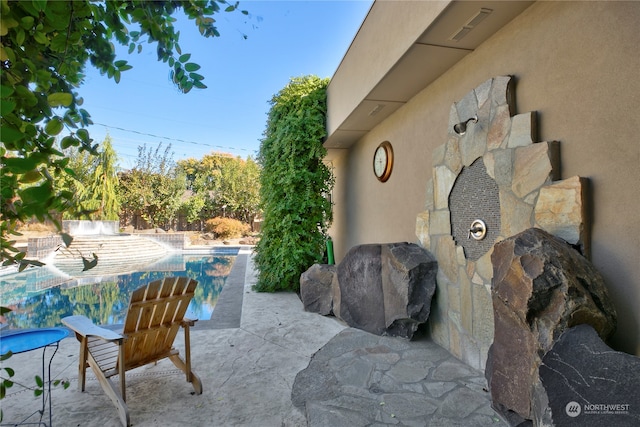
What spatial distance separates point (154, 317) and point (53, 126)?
2081 millimetres

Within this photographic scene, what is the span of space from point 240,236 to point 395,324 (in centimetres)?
1554

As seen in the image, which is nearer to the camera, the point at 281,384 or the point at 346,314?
the point at 281,384

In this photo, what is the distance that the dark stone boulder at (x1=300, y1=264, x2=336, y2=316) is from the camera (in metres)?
4.48

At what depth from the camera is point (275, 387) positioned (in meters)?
2.53

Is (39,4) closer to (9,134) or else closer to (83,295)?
(9,134)

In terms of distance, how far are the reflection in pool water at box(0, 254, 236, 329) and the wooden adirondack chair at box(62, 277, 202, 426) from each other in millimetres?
2705

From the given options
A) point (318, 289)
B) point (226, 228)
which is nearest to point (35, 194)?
point (318, 289)

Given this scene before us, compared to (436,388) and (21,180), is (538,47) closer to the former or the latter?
(436,388)

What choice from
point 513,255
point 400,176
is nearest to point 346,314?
point 400,176

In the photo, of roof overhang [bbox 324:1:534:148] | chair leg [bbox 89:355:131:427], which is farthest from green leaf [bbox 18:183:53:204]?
roof overhang [bbox 324:1:534:148]

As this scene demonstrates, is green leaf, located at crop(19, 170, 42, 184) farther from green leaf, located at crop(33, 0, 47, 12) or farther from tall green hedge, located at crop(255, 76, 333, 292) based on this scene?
tall green hedge, located at crop(255, 76, 333, 292)

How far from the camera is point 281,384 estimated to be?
2.58 metres

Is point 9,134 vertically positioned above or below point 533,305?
above

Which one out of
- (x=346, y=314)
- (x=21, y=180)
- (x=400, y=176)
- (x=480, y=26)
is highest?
(x=480, y=26)
